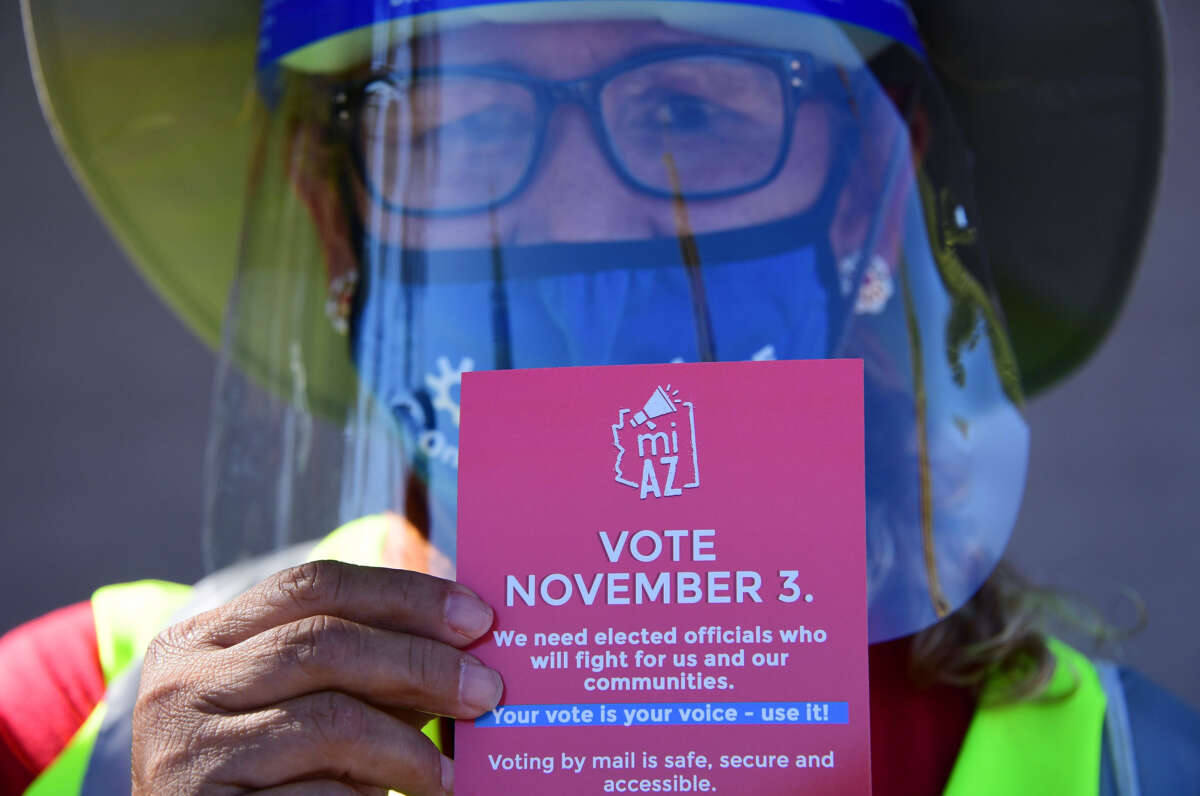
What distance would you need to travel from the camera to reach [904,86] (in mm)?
1149

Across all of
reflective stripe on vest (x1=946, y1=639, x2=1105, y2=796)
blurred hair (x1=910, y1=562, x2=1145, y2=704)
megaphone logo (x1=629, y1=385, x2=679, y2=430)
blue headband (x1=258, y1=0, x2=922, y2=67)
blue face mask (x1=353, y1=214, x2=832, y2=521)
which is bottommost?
reflective stripe on vest (x1=946, y1=639, x2=1105, y2=796)

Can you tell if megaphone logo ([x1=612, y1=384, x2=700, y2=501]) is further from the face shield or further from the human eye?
the human eye

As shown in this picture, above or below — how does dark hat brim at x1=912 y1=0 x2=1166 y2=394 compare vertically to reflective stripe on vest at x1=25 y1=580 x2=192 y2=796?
above

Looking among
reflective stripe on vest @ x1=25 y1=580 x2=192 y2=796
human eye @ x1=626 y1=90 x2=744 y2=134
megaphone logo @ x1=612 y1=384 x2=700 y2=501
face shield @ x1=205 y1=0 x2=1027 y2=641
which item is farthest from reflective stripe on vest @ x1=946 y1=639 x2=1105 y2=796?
reflective stripe on vest @ x1=25 y1=580 x2=192 y2=796

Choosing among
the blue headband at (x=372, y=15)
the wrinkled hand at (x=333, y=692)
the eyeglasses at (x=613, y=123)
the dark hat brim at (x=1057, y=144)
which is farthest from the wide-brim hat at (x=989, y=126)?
the wrinkled hand at (x=333, y=692)

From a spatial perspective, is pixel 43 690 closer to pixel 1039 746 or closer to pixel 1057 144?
pixel 1039 746

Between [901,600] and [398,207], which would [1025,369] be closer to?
[901,600]

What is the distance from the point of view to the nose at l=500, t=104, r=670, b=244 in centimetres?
103

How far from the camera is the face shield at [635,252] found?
3.24ft

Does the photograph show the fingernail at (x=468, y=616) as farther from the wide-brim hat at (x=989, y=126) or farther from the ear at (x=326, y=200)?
Answer: the wide-brim hat at (x=989, y=126)

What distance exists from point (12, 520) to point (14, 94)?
49.6 inches

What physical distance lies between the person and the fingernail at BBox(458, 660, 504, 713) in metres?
0.06

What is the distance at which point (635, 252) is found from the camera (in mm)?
1026

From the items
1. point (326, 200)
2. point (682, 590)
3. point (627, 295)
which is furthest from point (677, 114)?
point (682, 590)
